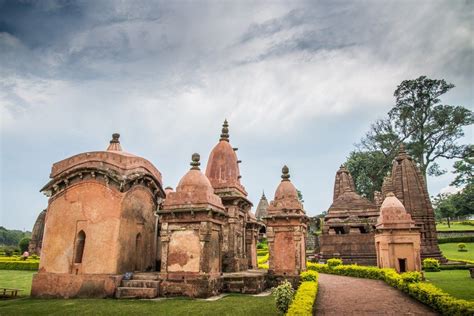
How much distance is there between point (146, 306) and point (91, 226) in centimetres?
463

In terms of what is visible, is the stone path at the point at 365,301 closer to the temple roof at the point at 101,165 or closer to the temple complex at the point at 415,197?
the temple roof at the point at 101,165

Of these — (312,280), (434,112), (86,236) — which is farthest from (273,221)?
(434,112)

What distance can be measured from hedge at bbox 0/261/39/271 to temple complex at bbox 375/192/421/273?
2491 centimetres

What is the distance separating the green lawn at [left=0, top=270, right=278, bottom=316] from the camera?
9789 millimetres

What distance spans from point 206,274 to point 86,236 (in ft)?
16.9

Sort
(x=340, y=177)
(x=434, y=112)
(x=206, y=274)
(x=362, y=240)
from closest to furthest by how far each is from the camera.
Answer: (x=206, y=274) < (x=362, y=240) < (x=340, y=177) < (x=434, y=112)

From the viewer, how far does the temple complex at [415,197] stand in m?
24.0

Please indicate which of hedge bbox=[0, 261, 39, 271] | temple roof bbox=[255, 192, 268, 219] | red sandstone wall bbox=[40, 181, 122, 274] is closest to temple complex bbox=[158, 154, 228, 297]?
red sandstone wall bbox=[40, 181, 122, 274]

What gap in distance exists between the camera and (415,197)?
83.3 feet

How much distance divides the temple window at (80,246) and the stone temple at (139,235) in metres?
0.04

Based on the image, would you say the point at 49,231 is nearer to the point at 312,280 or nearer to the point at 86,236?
the point at 86,236

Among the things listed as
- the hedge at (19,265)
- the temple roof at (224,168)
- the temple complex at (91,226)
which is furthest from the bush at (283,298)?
the hedge at (19,265)

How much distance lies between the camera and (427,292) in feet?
31.5

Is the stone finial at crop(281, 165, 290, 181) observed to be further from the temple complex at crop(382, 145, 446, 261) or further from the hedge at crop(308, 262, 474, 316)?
the temple complex at crop(382, 145, 446, 261)
